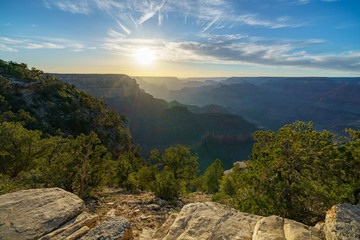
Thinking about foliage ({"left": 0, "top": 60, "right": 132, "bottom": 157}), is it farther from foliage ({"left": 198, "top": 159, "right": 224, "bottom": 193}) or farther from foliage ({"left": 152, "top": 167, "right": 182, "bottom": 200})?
foliage ({"left": 152, "top": 167, "right": 182, "bottom": 200})

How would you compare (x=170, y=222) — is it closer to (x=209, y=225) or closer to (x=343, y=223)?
(x=209, y=225)

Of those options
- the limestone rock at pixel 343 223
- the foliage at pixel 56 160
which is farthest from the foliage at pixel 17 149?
the limestone rock at pixel 343 223

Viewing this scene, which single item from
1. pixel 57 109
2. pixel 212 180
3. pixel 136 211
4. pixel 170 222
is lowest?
pixel 212 180

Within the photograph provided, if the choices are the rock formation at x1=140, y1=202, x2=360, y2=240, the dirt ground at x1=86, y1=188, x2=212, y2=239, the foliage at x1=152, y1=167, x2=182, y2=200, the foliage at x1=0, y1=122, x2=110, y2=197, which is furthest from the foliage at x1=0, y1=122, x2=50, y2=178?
the rock formation at x1=140, y1=202, x2=360, y2=240

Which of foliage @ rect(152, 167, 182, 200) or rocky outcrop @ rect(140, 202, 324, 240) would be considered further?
foliage @ rect(152, 167, 182, 200)

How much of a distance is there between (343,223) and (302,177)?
3.73m

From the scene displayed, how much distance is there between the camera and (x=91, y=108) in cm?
4609

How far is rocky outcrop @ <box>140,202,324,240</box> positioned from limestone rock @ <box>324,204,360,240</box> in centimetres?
47

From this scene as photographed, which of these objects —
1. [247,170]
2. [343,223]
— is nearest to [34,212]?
[343,223]

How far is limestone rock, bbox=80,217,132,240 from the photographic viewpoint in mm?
5527

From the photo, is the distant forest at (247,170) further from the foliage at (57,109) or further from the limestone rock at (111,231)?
the limestone rock at (111,231)

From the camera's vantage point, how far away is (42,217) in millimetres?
5789

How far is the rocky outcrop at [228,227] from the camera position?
5.20 meters

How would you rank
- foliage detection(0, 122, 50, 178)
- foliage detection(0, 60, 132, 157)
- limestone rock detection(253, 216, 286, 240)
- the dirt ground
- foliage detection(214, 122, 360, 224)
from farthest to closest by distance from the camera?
1. foliage detection(0, 60, 132, 157)
2. foliage detection(0, 122, 50, 178)
3. the dirt ground
4. foliage detection(214, 122, 360, 224)
5. limestone rock detection(253, 216, 286, 240)
